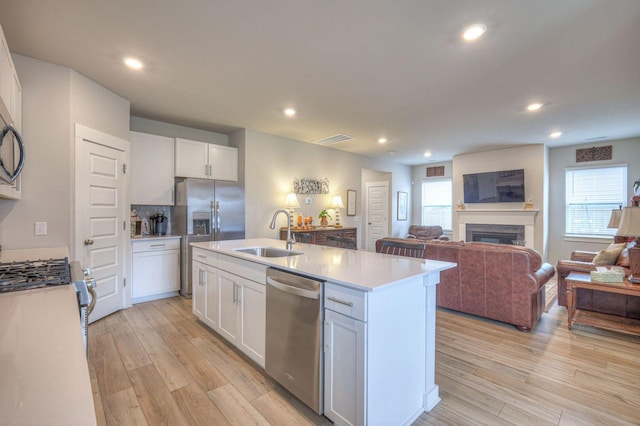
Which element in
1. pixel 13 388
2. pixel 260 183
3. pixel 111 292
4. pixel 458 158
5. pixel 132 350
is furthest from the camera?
pixel 458 158

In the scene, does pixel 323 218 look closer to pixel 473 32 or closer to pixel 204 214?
pixel 204 214

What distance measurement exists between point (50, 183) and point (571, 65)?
5.14 m

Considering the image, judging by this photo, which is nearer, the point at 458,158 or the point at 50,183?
the point at 50,183

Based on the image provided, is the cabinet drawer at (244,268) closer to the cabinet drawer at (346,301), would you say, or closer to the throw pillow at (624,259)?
the cabinet drawer at (346,301)

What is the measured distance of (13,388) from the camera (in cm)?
57

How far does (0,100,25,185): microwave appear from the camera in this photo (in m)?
1.58

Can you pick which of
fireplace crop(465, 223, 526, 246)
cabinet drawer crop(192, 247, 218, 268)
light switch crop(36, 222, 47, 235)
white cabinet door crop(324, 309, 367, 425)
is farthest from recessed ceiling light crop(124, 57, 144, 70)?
fireplace crop(465, 223, 526, 246)

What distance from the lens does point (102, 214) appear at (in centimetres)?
340

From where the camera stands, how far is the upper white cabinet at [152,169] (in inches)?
163

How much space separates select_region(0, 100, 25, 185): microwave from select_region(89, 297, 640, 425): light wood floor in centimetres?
155

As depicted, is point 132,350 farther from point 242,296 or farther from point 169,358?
point 242,296

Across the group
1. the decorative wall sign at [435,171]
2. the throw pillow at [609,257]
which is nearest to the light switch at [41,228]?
the throw pillow at [609,257]

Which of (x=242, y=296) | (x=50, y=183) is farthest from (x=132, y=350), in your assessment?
(x=50, y=183)

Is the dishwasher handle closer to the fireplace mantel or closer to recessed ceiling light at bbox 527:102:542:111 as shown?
recessed ceiling light at bbox 527:102:542:111
